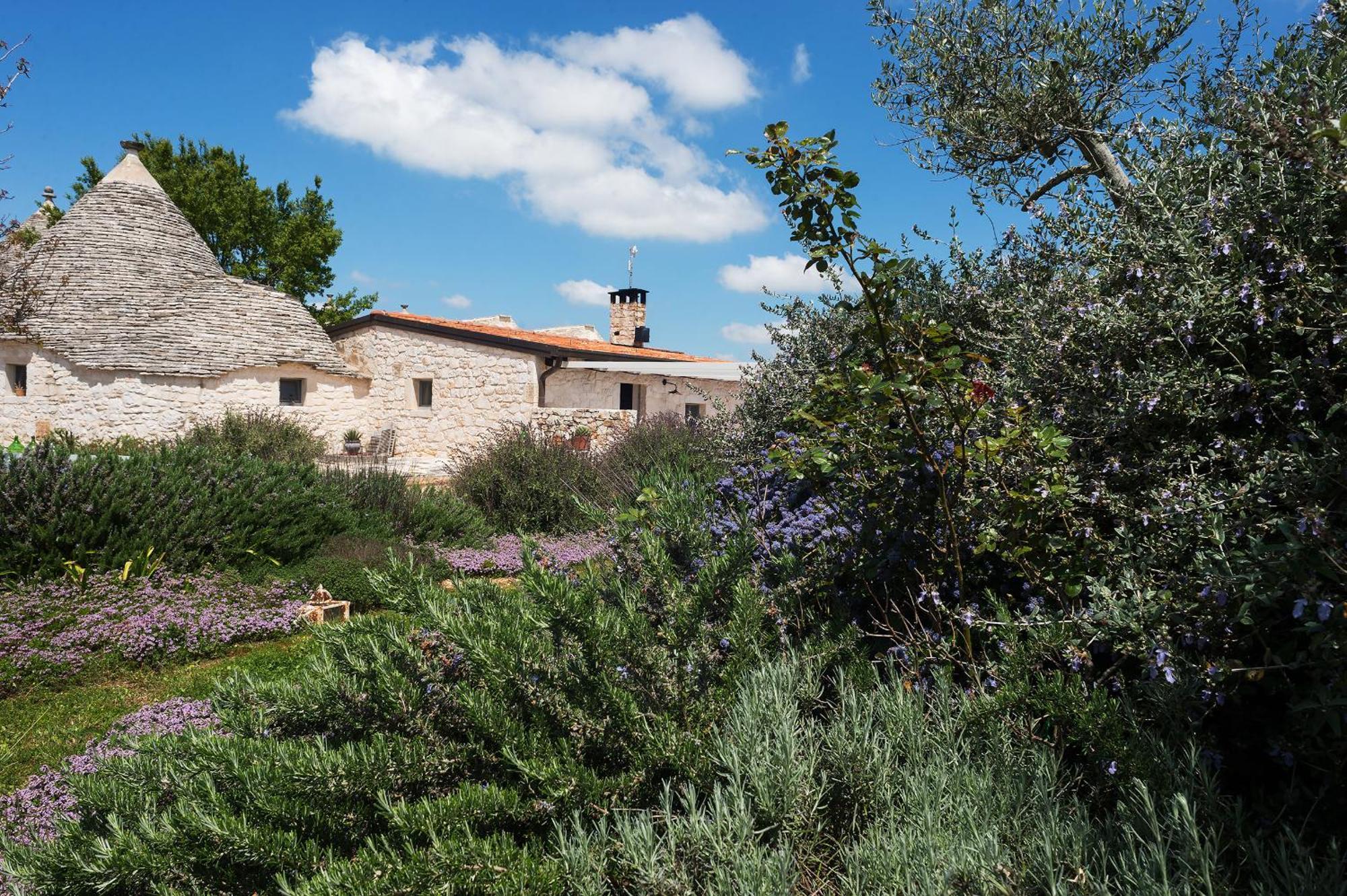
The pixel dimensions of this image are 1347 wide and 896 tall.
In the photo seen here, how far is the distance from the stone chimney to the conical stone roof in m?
9.27

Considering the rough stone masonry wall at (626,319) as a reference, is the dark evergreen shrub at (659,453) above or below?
below

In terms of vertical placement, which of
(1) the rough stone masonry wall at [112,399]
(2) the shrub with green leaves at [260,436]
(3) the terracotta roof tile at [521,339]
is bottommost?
(2) the shrub with green leaves at [260,436]

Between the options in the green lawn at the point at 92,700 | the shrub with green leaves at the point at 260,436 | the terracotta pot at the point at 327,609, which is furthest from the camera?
the shrub with green leaves at the point at 260,436

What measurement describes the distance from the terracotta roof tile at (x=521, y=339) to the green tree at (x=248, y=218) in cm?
636

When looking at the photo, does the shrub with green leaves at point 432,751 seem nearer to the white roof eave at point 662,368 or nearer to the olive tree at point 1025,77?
the olive tree at point 1025,77

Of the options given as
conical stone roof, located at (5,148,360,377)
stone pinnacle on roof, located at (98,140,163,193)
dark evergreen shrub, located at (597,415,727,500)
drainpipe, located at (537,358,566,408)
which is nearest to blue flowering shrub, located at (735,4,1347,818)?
dark evergreen shrub, located at (597,415,727,500)

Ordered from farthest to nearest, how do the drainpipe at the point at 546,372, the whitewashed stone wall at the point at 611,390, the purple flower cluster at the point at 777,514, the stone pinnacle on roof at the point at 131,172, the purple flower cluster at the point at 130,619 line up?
the stone pinnacle on roof at the point at 131,172 < the whitewashed stone wall at the point at 611,390 < the drainpipe at the point at 546,372 < the purple flower cluster at the point at 130,619 < the purple flower cluster at the point at 777,514

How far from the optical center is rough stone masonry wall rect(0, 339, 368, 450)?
19203mm

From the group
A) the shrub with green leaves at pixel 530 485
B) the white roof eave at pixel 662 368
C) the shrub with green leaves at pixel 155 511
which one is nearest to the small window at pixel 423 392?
the white roof eave at pixel 662 368

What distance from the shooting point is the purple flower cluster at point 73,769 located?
Result: 10.9ft

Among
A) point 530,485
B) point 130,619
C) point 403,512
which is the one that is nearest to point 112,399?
point 403,512

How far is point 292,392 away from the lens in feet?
70.4

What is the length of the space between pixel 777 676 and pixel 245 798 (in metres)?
1.57

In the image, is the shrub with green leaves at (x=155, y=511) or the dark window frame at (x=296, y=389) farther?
the dark window frame at (x=296, y=389)
